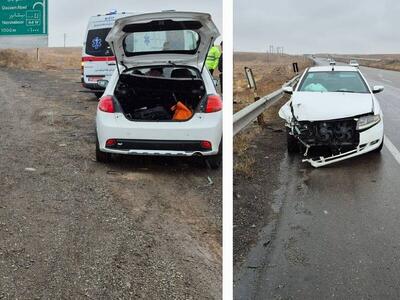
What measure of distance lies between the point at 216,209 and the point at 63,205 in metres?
0.77

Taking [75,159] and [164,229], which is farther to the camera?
[75,159]

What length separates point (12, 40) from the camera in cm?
380

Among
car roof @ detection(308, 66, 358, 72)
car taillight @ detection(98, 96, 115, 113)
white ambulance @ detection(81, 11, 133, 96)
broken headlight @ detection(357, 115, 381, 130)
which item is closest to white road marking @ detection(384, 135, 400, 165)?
broken headlight @ detection(357, 115, 381, 130)

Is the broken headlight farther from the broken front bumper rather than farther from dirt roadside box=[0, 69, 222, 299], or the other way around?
dirt roadside box=[0, 69, 222, 299]

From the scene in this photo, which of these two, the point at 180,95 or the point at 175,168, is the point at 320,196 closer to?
the point at 175,168

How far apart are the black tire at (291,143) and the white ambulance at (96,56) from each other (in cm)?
461

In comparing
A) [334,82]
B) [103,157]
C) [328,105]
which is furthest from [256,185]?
[334,82]

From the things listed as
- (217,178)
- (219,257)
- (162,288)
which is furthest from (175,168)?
(162,288)

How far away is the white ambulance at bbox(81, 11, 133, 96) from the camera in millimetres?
7367

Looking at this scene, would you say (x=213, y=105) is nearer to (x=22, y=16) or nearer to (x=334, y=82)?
(x=334, y=82)

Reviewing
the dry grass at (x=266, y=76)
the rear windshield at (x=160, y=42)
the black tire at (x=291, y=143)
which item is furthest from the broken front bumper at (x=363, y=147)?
the rear windshield at (x=160, y=42)

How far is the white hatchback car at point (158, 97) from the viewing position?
280 centimetres

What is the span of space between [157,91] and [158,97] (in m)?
0.04

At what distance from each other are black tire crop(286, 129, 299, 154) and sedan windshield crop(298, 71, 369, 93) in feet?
1.45
